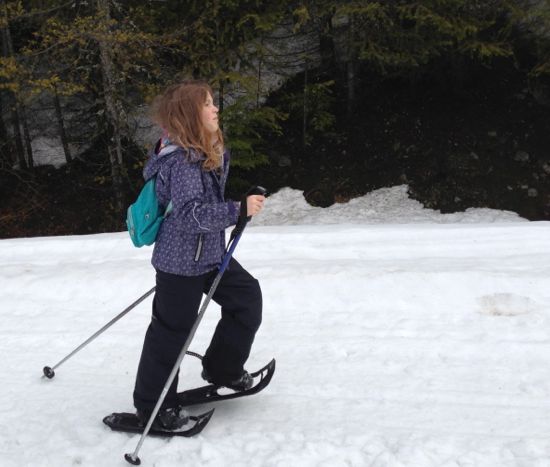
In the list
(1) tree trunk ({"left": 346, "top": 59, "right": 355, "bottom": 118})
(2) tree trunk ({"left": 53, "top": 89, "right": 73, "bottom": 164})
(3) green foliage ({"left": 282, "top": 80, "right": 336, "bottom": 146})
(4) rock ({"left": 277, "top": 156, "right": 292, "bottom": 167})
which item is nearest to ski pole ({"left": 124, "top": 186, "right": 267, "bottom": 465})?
(3) green foliage ({"left": 282, "top": 80, "right": 336, "bottom": 146})

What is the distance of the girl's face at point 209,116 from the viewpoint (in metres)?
2.98

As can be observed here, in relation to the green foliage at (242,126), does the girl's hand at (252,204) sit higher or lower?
Answer: higher

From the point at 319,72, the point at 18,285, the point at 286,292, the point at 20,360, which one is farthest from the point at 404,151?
the point at 20,360

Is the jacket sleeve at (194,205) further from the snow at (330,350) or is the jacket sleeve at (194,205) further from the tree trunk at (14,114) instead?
the tree trunk at (14,114)

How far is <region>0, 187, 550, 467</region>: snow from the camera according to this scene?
3164mm

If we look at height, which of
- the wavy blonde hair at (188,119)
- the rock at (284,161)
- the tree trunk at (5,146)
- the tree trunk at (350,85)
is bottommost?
the rock at (284,161)

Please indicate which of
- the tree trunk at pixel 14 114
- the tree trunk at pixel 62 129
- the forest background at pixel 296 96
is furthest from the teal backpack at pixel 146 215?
the tree trunk at pixel 62 129

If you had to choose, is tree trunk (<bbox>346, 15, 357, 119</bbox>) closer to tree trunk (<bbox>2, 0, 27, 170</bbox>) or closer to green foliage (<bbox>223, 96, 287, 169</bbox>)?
green foliage (<bbox>223, 96, 287, 169</bbox>)

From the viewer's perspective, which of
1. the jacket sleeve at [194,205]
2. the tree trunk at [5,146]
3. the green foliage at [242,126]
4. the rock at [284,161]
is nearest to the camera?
the jacket sleeve at [194,205]

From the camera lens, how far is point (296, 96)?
12969 millimetres

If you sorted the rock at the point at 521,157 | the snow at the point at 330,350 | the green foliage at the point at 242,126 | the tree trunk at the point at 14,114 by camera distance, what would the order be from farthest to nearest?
1. the tree trunk at the point at 14,114
2. the rock at the point at 521,157
3. the green foliage at the point at 242,126
4. the snow at the point at 330,350

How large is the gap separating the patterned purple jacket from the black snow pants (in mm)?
98

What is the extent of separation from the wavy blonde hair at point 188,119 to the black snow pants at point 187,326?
670 mm

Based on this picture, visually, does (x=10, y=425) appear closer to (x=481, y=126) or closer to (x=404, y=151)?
(x=404, y=151)
